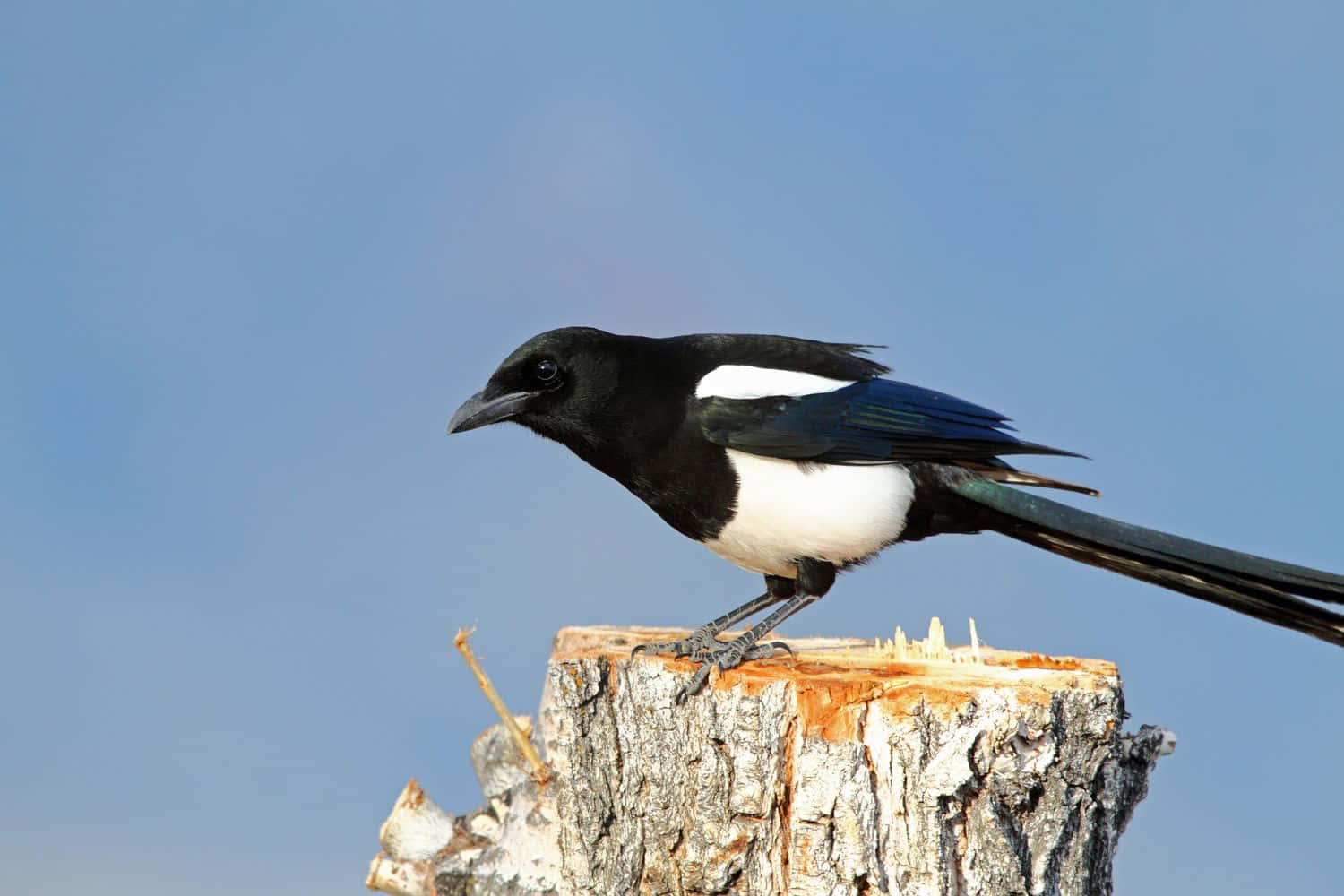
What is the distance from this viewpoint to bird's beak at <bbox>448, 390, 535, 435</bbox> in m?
2.64

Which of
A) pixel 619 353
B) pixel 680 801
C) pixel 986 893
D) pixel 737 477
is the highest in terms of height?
pixel 619 353

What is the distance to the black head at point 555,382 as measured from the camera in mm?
2660

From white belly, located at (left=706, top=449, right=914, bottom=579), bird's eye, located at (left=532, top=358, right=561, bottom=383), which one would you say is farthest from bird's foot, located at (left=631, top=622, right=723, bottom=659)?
bird's eye, located at (left=532, top=358, right=561, bottom=383)

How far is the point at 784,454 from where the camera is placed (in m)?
2.54

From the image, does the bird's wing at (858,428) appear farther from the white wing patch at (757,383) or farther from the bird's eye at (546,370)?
the bird's eye at (546,370)

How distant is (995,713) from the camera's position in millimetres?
2061

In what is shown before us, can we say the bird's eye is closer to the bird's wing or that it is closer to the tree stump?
the bird's wing

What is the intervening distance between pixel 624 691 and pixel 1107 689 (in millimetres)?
865

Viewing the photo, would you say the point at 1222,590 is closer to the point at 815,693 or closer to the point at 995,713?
the point at 995,713

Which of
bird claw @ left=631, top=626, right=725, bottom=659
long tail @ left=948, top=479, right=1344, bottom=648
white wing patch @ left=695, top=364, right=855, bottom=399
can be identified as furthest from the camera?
white wing patch @ left=695, top=364, right=855, bottom=399

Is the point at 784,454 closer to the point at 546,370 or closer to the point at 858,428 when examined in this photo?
the point at 858,428

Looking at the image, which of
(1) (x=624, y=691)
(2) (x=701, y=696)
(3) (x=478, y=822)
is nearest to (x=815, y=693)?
(2) (x=701, y=696)

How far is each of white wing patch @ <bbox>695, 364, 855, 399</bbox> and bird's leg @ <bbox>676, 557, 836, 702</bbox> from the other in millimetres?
356

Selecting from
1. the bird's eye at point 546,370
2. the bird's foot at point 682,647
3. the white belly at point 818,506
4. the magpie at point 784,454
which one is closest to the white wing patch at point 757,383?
the magpie at point 784,454
